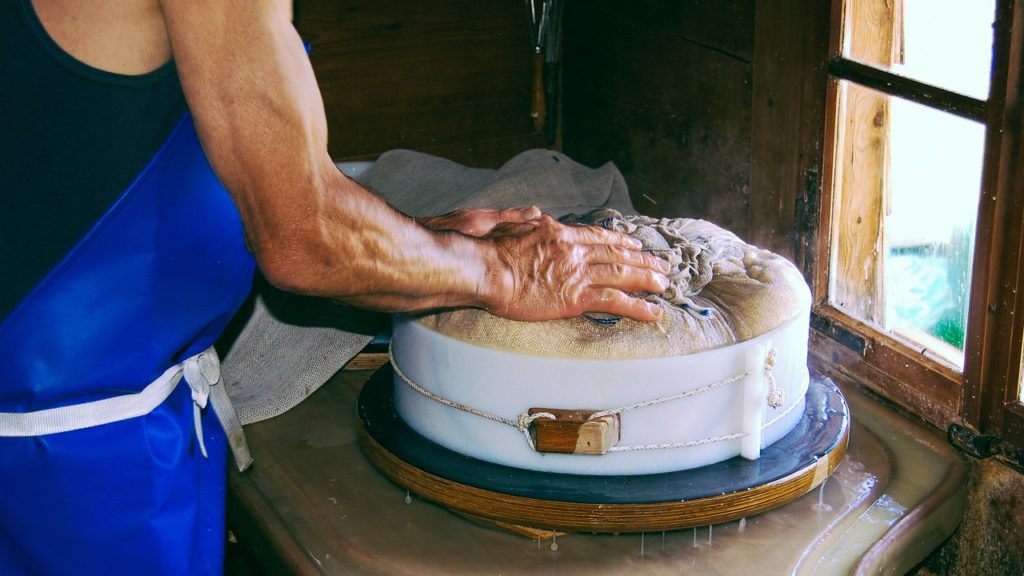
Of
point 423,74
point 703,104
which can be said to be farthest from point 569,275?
point 423,74

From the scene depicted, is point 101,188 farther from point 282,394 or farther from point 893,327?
point 893,327

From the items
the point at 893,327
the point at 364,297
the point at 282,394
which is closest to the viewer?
the point at 364,297

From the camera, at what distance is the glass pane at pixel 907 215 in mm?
1400

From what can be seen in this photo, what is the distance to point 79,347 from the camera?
3.97ft

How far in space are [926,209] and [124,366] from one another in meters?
1.06

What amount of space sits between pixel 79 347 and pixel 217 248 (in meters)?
0.19

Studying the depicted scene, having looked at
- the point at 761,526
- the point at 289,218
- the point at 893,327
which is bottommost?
the point at 761,526

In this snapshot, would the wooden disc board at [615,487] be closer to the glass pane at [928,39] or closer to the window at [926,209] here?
the window at [926,209]

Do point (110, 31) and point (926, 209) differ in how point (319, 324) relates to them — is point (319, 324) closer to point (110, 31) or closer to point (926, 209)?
point (110, 31)

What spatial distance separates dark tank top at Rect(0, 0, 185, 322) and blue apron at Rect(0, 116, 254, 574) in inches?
0.8

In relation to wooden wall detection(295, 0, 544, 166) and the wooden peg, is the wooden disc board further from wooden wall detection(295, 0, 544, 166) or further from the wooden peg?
wooden wall detection(295, 0, 544, 166)

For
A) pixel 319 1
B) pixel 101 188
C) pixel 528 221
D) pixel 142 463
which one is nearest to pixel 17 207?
pixel 101 188

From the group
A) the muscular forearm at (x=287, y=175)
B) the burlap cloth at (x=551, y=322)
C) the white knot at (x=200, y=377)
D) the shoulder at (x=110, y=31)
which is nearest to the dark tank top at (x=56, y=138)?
the shoulder at (x=110, y=31)

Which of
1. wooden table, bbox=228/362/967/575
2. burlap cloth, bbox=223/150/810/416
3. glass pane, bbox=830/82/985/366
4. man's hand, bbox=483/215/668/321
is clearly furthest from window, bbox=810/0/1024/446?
man's hand, bbox=483/215/668/321
